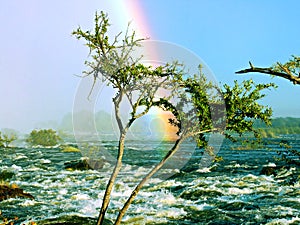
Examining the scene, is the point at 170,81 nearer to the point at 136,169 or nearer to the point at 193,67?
the point at 193,67

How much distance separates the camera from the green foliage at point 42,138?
2766 inches

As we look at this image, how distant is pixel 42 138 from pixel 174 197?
52363mm

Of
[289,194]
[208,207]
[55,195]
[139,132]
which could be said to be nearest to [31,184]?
[55,195]

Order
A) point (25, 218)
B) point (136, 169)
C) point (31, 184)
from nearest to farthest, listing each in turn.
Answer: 1. point (25, 218)
2. point (31, 184)
3. point (136, 169)

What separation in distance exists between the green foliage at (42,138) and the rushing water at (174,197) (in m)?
37.4

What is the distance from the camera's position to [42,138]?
7075cm

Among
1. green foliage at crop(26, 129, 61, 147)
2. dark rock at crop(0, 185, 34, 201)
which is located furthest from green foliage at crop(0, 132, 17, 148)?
dark rock at crop(0, 185, 34, 201)

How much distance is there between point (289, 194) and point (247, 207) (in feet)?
11.8

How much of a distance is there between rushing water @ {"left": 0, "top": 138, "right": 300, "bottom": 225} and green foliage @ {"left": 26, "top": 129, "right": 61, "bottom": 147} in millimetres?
37418

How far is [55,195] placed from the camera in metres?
22.4

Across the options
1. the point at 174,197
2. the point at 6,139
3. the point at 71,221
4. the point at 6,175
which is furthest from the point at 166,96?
the point at 6,139

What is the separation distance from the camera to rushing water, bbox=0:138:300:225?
1733 centimetres

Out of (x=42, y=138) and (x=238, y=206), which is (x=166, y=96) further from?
(x=42, y=138)

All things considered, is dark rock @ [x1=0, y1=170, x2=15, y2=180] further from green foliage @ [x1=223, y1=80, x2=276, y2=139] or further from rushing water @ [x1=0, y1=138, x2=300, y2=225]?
green foliage @ [x1=223, y1=80, x2=276, y2=139]
